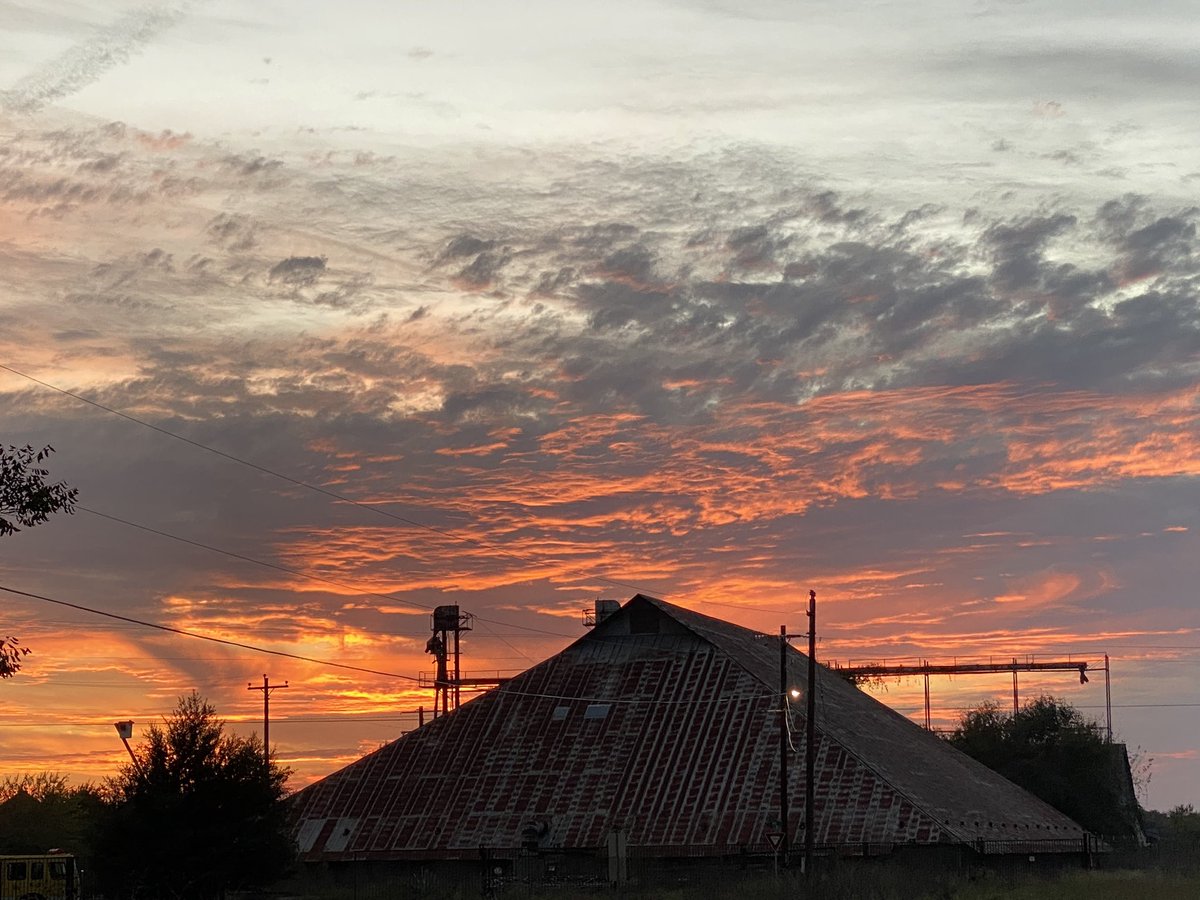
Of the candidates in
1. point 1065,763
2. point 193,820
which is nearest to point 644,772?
point 193,820

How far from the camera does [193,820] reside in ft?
153

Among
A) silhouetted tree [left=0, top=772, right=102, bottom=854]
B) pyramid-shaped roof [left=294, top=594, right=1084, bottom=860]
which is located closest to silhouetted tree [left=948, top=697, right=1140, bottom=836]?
pyramid-shaped roof [left=294, top=594, right=1084, bottom=860]

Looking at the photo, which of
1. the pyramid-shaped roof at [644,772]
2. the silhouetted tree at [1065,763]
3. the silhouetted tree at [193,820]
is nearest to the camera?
the silhouetted tree at [193,820]

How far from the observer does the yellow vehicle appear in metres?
46.7

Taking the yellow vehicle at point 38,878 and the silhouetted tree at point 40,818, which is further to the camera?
the silhouetted tree at point 40,818

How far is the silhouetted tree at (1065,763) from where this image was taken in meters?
96.2

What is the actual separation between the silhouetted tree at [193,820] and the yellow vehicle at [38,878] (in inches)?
73.6

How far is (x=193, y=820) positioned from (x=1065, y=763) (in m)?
67.0

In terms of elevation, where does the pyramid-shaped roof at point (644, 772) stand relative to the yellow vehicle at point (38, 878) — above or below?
above

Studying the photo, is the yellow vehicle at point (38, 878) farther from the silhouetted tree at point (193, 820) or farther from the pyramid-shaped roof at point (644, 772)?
the pyramid-shaped roof at point (644, 772)

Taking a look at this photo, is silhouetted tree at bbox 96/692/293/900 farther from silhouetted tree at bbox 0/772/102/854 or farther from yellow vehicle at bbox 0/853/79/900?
silhouetted tree at bbox 0/772/102/854

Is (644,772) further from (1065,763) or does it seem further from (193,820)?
(1065,763)

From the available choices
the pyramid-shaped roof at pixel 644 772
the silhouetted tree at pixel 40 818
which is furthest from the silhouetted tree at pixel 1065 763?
the silhouetted tree at pixel 40 818

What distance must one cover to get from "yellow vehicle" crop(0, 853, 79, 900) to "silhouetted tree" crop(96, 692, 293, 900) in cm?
187
